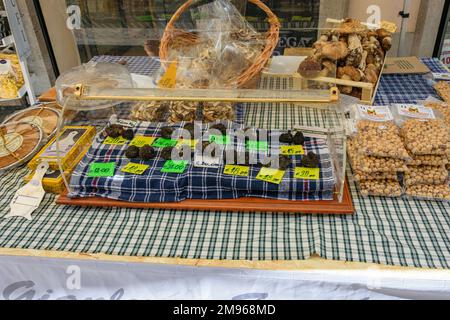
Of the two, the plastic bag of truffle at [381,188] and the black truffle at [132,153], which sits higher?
the black truffle at [132,153]

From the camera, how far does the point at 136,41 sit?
8.76 ft

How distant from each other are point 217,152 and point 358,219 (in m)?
0.50

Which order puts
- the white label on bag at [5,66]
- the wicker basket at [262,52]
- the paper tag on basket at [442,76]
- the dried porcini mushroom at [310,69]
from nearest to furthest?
the wicker basket at [262,52]
the dried porcini mushroom at [310,69]
the paper tag on basket at [442,76]
the white label on bag at [5,66]

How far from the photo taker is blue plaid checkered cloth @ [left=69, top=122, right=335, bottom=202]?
43.5 inches

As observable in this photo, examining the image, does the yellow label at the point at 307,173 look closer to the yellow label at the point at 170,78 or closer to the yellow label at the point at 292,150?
the yellow label at the point at 292,150

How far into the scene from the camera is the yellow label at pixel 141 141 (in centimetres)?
128

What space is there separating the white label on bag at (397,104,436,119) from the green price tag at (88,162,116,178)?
3.54ft

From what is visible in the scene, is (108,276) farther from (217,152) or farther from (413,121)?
(413,121)

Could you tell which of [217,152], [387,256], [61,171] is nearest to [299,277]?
[387,256]

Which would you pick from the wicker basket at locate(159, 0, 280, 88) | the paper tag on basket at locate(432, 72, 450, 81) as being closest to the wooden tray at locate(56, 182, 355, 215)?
the wicker basket at locate(159, 0, 280, 88)

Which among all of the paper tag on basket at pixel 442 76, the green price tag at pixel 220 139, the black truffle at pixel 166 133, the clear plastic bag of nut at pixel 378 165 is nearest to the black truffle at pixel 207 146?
the green price tag at pixel 220 139

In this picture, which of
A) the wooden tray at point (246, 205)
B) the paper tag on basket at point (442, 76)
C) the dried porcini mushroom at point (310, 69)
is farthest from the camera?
the paper tag on basket at point (442, 76)

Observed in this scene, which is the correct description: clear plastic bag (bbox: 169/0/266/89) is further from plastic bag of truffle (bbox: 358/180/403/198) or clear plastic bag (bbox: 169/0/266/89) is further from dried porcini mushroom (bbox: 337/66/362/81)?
plastic bag of truffle (bbox: 358/180/403/198)

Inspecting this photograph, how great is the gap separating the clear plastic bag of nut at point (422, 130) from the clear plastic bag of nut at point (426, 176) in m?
0.05
